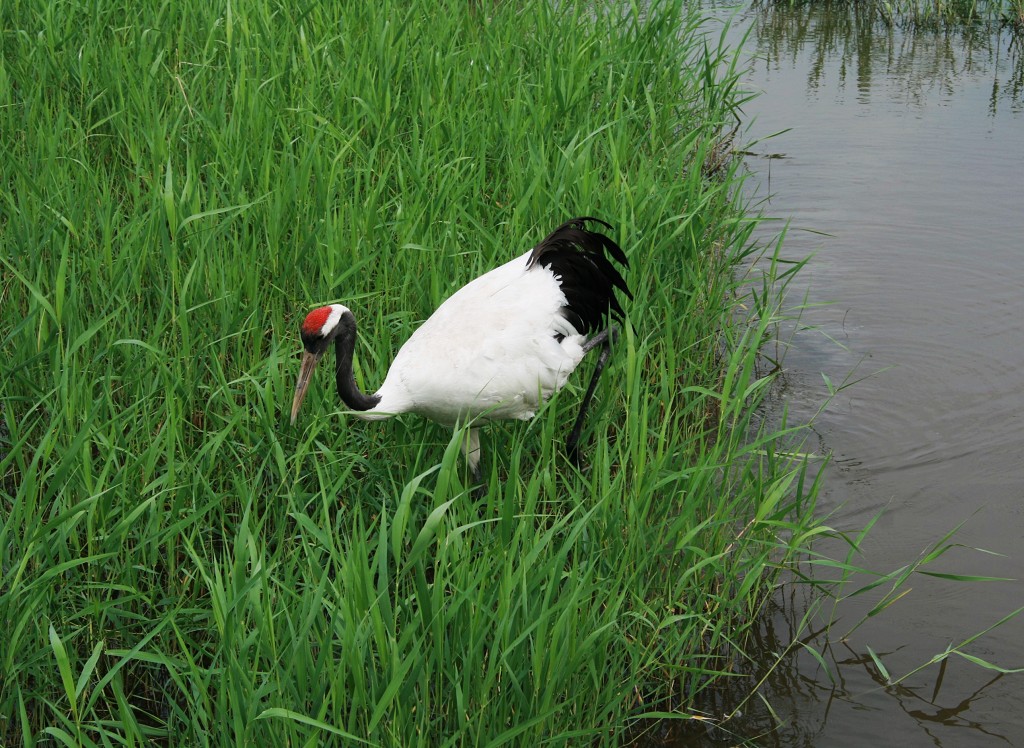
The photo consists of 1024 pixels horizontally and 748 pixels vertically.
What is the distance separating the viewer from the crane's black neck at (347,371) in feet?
10.5

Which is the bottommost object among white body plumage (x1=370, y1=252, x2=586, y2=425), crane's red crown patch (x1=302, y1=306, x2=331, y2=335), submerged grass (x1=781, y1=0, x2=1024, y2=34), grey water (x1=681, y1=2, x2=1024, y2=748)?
grey water (x1=681, y1=2, x2=1024, y2=748)

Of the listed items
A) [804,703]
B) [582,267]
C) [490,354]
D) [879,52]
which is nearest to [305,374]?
[490,354]

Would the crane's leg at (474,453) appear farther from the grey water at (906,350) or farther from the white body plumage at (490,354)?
the grey water at (906,350)

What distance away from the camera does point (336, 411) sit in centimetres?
328

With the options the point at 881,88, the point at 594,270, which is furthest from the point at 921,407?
the point at 881,88

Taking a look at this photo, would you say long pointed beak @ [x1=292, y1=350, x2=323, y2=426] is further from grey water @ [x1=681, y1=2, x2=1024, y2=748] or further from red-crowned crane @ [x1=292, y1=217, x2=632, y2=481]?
grey water @ [x1=681, y1=2, x2=1024, y2=748]

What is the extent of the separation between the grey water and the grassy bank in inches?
13.7

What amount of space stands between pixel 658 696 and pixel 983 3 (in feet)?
33.8

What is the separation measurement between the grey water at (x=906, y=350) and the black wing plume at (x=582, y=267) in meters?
1.10

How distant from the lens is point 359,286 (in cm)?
385

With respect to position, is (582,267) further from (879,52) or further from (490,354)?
(879,52)

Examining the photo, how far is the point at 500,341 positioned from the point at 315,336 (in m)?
0.57

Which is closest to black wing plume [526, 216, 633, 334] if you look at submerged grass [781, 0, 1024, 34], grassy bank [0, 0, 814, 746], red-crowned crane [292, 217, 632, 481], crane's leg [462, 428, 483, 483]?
red-crowned crane [292, 217, 632, 481]

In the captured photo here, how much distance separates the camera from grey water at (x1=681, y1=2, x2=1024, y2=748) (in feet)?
10.2
